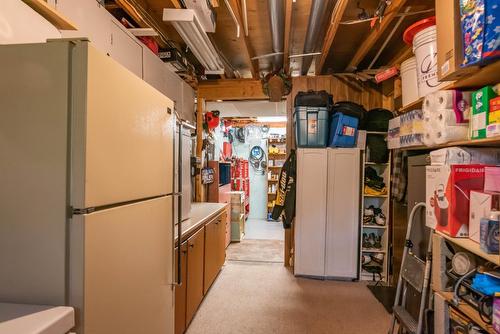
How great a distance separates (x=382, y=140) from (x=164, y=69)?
2686 millimetres

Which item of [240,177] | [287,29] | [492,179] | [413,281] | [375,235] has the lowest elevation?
[375,235]

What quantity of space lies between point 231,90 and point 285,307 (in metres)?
2.91

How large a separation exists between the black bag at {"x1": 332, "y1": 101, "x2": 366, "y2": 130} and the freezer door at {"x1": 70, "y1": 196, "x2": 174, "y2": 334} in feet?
8.56

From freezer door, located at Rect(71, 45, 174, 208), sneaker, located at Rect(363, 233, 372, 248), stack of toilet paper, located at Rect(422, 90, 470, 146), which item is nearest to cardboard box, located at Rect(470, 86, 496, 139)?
stack of toilet paper, located at Rect(422, 90, 470, 146)

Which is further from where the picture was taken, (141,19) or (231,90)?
(231,90)

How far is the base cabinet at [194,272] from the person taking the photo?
2.41 metres

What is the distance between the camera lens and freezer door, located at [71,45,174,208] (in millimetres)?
922

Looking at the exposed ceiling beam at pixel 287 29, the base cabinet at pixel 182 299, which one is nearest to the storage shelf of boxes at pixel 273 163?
the exposed ceiling beam at pixel 287 29

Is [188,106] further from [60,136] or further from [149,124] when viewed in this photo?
[60,136]

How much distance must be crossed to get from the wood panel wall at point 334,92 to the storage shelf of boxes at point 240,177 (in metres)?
2.95

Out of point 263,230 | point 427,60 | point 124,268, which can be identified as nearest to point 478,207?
point 427,60

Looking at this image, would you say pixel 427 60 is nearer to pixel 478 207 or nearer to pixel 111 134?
pixel 478 207

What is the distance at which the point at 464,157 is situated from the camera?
161 centimetres

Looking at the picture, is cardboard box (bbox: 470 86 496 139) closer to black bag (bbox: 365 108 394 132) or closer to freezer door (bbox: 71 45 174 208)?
freezer door (bbox: 71 45 174 208)
